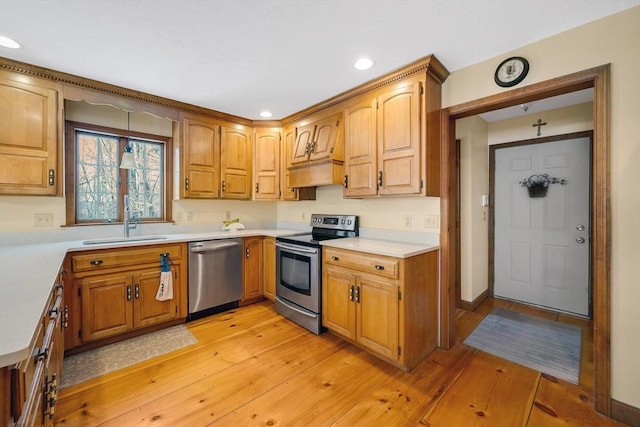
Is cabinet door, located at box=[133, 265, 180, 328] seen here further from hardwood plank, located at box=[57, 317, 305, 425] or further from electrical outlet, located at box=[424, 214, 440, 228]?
electrical outlet, located at box=[424, 214, 440, 228]

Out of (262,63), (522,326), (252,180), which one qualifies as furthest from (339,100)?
(522,326)

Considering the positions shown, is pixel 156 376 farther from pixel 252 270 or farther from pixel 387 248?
pixel 387 248

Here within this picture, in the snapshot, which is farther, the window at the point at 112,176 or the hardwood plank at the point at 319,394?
the window at the point at 112,176

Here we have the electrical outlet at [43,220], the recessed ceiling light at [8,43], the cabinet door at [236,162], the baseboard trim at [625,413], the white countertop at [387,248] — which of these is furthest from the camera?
the cabinet door at [236,162]

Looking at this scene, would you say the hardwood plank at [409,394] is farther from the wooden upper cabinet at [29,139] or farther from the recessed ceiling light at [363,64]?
the wooden upper cabinet at [29,139]

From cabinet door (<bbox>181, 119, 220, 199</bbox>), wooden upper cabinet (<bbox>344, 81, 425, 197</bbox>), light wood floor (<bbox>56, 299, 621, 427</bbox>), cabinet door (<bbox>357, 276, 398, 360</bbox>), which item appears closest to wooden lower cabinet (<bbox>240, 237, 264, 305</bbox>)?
cabinet door (<bbox>181, 119, 220, 199</bbox>)

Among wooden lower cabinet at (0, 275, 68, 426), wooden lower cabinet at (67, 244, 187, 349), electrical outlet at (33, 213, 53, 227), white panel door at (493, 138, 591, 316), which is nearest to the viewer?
wooden lower cabinet at (0, 275, 68, 426)

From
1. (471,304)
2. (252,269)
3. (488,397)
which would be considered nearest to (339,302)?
(488,397)

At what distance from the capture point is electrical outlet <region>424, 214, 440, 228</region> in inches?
96.7

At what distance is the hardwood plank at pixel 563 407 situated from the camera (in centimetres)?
163

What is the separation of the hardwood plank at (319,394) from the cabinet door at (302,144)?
2147 millimetres

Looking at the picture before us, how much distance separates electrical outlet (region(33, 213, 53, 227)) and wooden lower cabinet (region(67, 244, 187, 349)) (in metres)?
0.65

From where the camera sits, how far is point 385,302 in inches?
85.2

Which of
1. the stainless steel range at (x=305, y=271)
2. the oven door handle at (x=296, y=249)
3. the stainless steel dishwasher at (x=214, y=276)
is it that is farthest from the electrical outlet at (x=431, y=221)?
the stainless steel dishwasher at (x=214, y=276)
